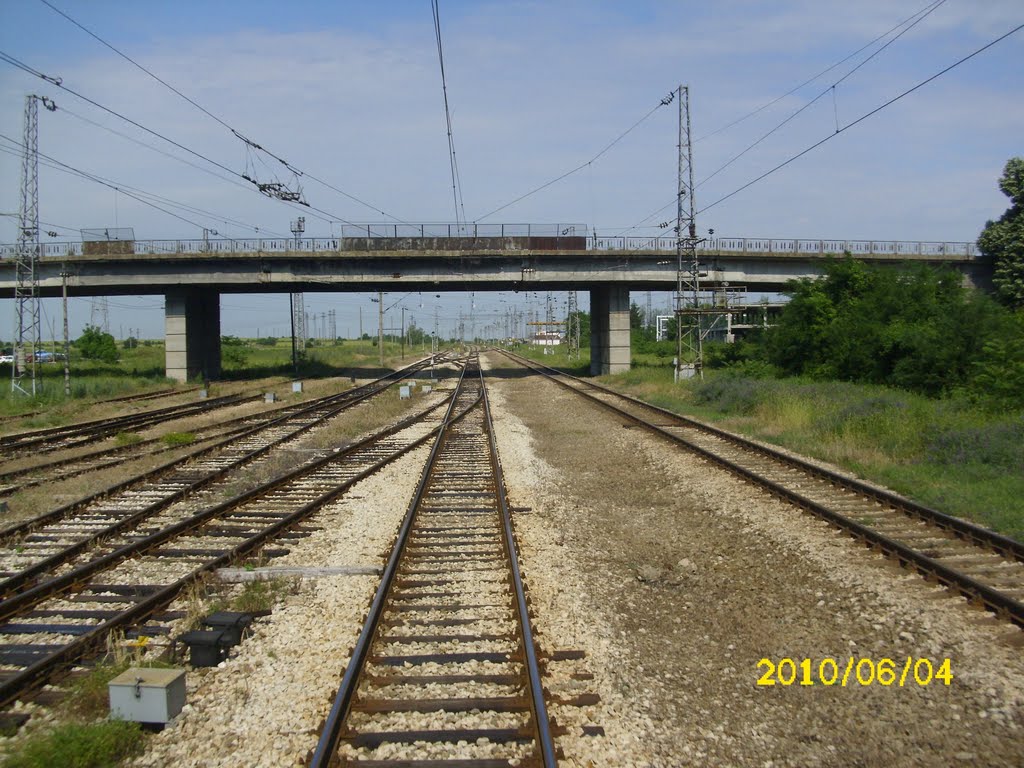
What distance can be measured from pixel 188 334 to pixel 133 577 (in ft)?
124

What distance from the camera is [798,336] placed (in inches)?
1128

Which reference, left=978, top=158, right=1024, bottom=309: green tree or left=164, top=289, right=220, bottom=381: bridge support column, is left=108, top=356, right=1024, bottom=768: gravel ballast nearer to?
left=164, top=289, right=220, bottom=381: bridge support column

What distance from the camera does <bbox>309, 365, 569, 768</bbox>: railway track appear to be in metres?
4.28

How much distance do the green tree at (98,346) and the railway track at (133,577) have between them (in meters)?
61.9

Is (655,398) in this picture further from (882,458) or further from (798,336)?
(882,458)

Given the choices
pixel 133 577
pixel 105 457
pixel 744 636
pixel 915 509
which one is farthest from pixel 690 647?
pixel 105 457

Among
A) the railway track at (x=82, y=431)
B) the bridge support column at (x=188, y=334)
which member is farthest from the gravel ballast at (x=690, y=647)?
the bridge support column at (x=188, y=334)

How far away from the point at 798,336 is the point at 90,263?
3522cm

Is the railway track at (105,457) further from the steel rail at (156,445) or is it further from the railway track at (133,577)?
the railway track at (133,577)

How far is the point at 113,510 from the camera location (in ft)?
33.9

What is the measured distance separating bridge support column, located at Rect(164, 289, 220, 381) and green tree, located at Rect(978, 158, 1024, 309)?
44.0 meters

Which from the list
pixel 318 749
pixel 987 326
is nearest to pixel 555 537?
pixel 318 749

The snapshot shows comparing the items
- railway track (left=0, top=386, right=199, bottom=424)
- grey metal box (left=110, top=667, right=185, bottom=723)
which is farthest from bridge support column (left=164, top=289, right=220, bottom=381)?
grey metal box (left=110, top=667, right=185, bottom=723)
